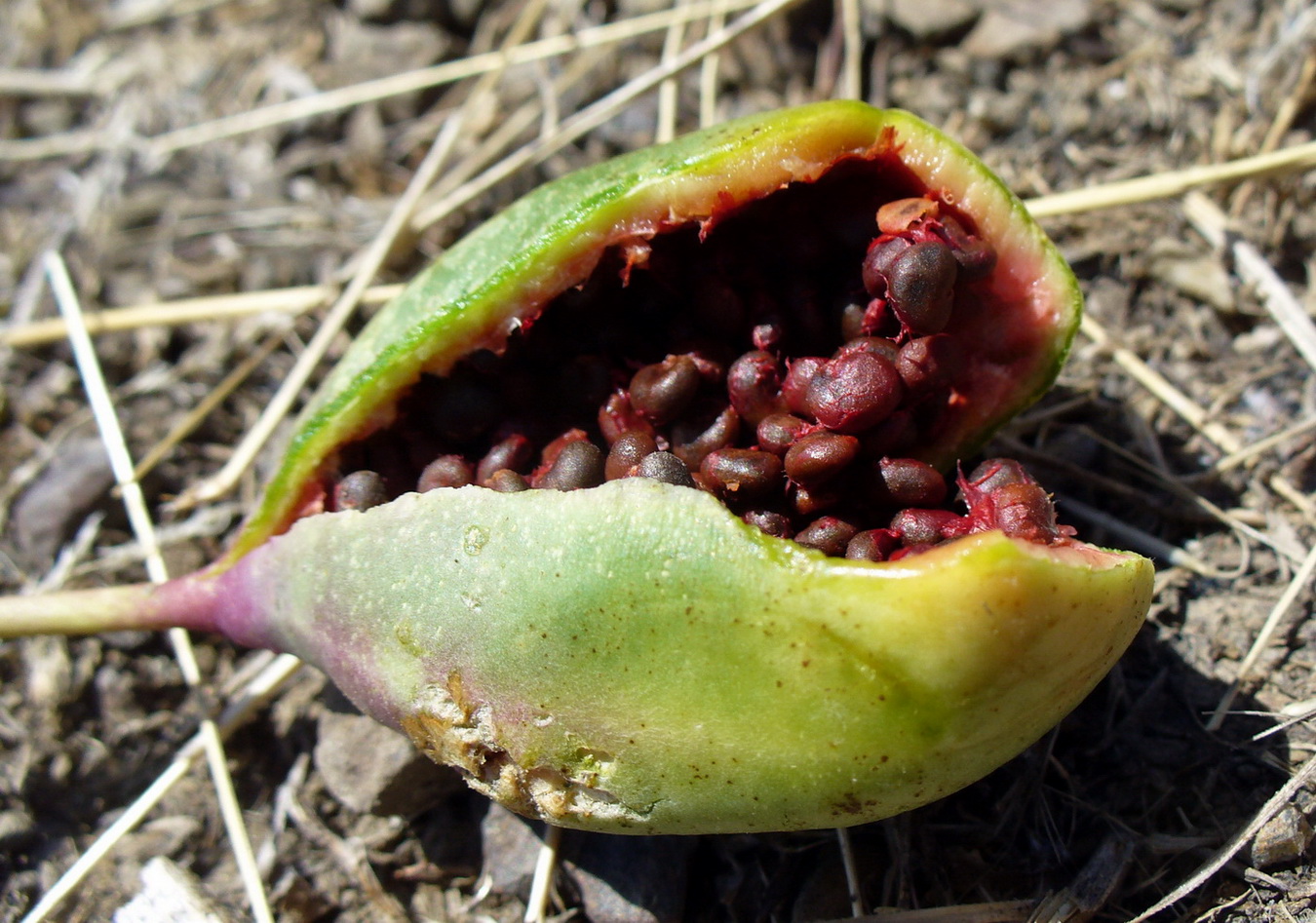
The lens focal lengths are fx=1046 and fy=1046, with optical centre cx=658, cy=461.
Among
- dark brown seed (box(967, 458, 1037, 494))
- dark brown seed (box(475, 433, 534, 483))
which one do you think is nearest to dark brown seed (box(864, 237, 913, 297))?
dark brown seed (box(967, 458, 1037, 494))

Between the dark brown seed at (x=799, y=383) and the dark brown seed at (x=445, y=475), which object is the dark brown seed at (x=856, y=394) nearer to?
the dark brown seed at (x=799, y=383)

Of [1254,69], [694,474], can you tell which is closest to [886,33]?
[1254,69]

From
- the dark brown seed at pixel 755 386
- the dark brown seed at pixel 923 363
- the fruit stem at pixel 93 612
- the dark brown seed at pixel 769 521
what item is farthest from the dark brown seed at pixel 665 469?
the fruit stem at pixel 93 612

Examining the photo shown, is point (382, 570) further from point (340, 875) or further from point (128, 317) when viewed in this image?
point (128, 317)

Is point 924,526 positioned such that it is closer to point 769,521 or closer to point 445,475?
point 769,521

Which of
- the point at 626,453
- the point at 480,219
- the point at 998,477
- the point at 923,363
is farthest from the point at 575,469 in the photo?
the point at 480,219

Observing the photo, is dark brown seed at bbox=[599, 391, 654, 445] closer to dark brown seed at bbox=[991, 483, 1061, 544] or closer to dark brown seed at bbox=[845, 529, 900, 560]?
dark brown seed at bbox=[845, 529, 900, 560]
